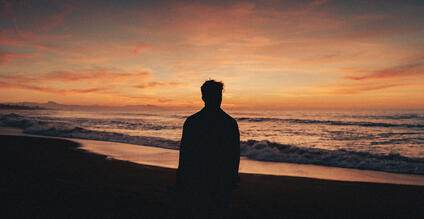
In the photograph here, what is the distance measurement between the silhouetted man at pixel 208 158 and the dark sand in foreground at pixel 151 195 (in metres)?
2.59

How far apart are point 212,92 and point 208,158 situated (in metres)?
0.64

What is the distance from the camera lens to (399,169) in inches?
404

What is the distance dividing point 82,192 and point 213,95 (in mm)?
4962

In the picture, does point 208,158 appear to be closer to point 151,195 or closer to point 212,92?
Result: point 212,92

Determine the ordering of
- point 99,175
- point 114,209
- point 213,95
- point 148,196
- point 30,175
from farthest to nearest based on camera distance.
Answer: point 99,175
point 30,175
point 148,196
point 114,209
point 213,95

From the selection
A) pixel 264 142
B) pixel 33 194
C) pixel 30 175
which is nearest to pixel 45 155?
pixel 30 175

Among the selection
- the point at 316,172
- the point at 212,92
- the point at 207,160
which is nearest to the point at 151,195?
the point at 207,160

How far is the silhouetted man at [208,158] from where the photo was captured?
247 centimetres

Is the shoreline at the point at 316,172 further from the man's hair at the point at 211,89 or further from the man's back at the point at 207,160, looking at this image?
the man's hair at the point at 211,89

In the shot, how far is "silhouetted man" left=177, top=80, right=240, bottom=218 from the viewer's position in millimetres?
2467

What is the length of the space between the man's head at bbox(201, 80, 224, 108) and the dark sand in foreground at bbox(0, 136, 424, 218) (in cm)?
316

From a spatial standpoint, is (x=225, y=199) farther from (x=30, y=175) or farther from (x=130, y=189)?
(x=30, y=175)

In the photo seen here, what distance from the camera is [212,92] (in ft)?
8.07

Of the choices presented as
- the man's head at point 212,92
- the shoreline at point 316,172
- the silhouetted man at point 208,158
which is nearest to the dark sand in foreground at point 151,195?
the shoreline at point 316,172
